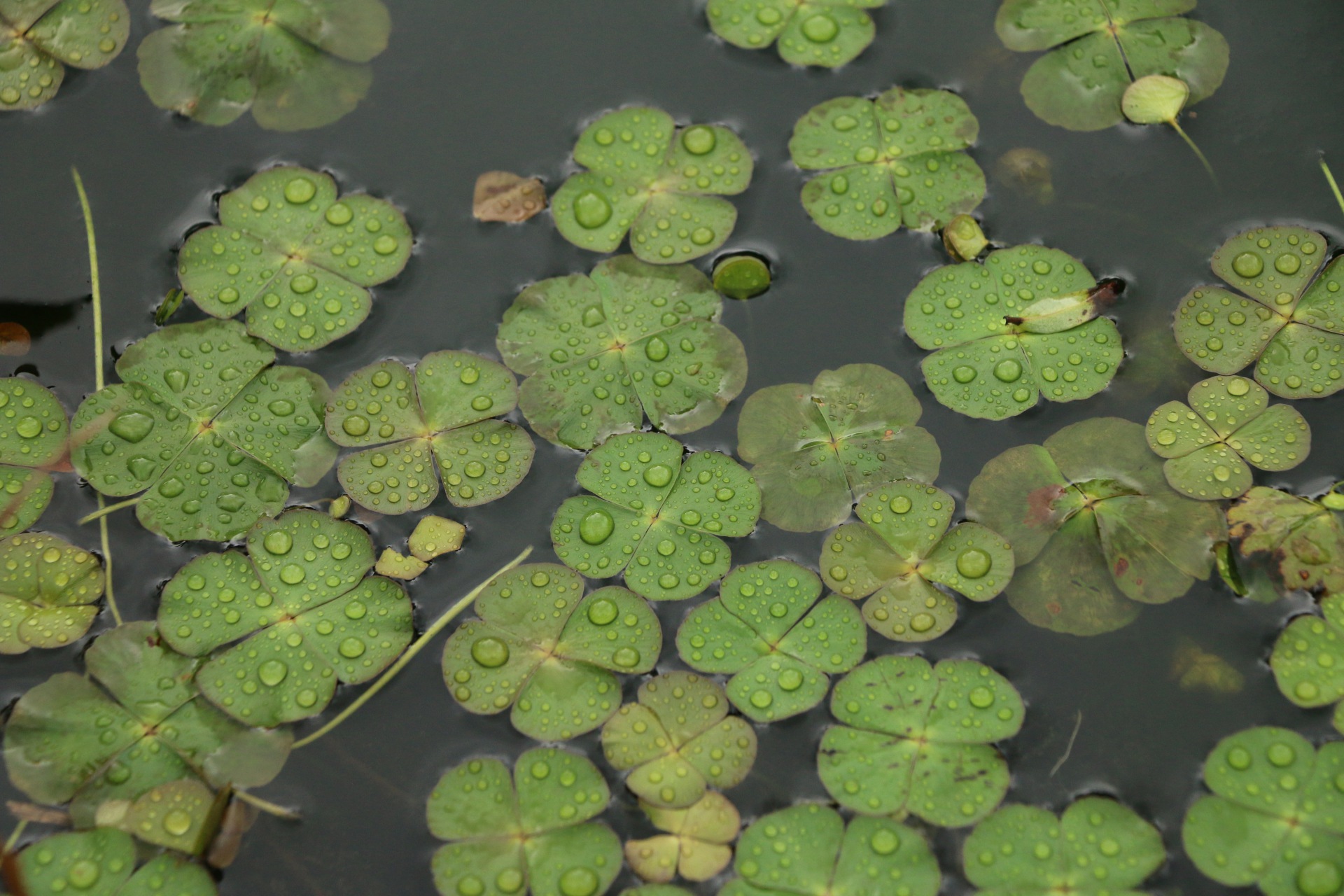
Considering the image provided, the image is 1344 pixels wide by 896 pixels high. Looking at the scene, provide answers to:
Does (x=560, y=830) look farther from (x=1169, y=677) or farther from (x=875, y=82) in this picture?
(x=875, y=82)

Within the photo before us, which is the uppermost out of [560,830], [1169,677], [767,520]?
[767,520]

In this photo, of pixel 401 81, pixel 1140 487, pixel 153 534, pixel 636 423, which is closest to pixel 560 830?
pixel 636 423

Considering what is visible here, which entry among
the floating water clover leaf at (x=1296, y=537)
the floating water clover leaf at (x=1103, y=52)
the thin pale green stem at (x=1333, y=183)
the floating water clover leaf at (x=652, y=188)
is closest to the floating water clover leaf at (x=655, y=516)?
the floating water clover leaf at (x=652, y=188)

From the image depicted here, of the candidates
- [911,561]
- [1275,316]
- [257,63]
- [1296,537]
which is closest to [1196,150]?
[1275,316]

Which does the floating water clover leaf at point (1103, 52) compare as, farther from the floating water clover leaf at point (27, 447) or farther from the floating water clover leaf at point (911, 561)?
the floating water clover leaf at point (27, 447)

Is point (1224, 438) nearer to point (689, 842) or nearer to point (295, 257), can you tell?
point (689, 842)

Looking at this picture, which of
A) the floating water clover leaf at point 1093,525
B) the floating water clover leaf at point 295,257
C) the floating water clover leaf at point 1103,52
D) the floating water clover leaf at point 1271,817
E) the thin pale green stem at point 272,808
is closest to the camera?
the floating water clover leaf at point 1271,817

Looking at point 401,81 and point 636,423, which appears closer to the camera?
point 636,423
